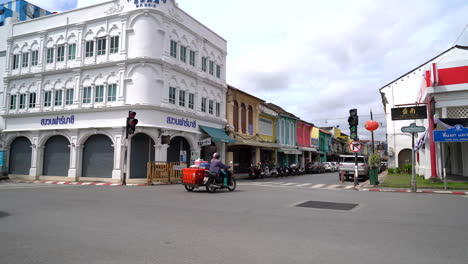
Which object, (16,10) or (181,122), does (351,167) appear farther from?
(16,10)

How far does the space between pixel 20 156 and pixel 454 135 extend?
98.9 ft

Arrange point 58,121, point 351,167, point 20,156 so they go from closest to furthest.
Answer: point 351,167 → point 58,121 → point 20,156

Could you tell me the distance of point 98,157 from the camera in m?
22.5

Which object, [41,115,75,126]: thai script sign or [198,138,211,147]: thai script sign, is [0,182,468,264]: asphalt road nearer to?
[198,138,211,147]: thai script sign

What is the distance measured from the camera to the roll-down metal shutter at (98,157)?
866 inches

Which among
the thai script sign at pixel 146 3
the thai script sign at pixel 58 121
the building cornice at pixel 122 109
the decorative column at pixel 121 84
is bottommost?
the thai script sign at pixel 58 121

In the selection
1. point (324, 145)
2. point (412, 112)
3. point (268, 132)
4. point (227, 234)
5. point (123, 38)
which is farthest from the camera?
point (324, 145)

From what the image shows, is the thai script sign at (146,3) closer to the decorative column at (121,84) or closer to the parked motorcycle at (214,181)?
the decorative column at (121,84)

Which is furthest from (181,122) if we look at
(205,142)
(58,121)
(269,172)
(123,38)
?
(269,172)

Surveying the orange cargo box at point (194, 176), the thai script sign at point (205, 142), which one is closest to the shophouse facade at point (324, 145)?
the thai script sign at point (205, 142)

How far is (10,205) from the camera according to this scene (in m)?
9.39

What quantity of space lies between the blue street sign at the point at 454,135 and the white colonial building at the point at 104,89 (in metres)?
15.4

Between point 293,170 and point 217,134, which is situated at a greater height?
point 217,134

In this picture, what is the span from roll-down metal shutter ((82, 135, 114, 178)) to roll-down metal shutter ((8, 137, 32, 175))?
20.0ft
